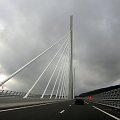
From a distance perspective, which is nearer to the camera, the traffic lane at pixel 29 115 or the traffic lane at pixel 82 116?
the traffic lane at pixel 29 115

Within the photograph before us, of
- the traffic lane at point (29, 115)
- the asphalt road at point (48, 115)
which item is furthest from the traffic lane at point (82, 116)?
the traffic lane at point (29, 115)

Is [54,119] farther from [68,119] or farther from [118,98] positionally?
[118,98]

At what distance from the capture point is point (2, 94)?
32938 mm

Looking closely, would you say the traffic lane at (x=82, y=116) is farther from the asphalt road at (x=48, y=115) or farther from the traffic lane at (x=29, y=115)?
the traffic lane at (x=29, y=115)

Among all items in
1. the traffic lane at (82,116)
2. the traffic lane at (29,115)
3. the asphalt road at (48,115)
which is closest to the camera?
the traffic lane at (29,115)

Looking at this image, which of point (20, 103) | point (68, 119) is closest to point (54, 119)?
point (68, 119)

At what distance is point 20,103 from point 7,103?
3.14m

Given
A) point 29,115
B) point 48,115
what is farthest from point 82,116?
point 29,115

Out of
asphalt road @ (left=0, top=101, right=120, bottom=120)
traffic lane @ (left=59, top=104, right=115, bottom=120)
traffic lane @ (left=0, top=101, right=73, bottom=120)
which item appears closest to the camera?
traffic lane @ (left=0, top=101, right=73, bottom=120)

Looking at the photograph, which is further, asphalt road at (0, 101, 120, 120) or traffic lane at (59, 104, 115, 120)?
traffic lane at (59, 104, 115, 120)

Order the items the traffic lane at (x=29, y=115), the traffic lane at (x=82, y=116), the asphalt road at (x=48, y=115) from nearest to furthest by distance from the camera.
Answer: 1. the traffic lane at (x=29, y=115)
2. the asphalt road at (x=48, y=115)
3. the traffic lane at (x=82, y=116)

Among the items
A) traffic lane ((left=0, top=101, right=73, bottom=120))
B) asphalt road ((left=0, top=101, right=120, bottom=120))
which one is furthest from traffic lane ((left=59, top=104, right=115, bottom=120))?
traffic lane ((left=0, top=101, right=73, bottom=120))

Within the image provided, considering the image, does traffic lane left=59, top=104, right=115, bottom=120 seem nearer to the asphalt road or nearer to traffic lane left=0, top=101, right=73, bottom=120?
the asphalt road

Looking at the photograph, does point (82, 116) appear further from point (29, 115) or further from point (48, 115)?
point (29, 115)
